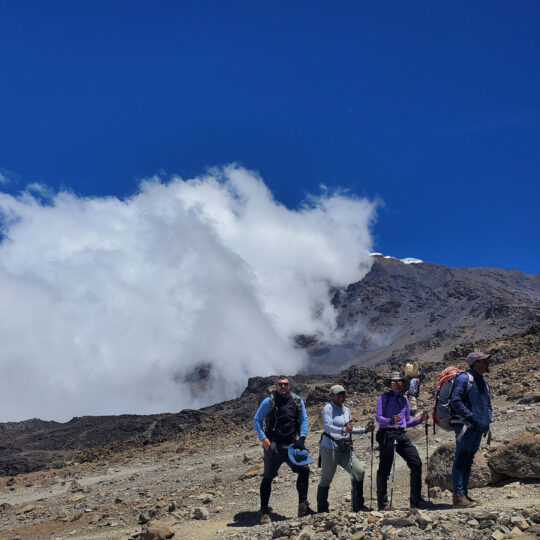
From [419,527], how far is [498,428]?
7.98 m

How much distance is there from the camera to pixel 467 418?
19.9 feet

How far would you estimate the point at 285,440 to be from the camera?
6984 mm

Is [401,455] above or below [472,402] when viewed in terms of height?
below

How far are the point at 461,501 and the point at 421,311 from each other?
103 m

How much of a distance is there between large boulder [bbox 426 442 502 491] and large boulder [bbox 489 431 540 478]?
0.58 feet

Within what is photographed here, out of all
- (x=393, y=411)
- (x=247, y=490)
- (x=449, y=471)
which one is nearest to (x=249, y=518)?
(x=247, y=490)

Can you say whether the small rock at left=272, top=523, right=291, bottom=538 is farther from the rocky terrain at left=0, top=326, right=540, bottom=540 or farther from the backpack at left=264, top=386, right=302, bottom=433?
the backpack at left=264, top=386, right=302, bottom=433

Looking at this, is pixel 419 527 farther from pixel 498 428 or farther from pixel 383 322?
pixel 383 322

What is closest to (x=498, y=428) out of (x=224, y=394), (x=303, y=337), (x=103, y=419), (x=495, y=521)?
(x=495, y=521)

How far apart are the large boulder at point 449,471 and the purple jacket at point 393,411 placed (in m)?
1.54

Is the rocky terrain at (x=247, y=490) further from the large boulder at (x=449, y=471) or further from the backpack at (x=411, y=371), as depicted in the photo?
the backpack at (x=411, y=371)

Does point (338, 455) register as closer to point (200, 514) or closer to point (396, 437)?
point (396, 437)

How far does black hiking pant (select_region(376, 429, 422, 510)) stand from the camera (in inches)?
257

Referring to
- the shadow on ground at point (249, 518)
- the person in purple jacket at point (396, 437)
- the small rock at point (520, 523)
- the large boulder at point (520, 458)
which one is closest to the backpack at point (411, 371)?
the person in purple jacket at point (396, 437)
